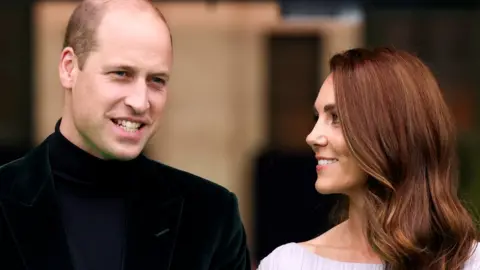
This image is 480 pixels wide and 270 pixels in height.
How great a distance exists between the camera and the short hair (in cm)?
346

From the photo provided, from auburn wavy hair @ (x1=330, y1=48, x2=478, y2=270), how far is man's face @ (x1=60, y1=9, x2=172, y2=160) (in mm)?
607

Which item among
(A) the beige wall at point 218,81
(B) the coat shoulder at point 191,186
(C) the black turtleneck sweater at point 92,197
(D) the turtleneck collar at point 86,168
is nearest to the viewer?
(C) the black turtleneck sweater at point 92,197

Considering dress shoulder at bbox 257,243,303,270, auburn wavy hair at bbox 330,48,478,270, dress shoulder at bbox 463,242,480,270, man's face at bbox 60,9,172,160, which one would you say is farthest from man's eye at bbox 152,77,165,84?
dress shoulder at bbox 463,242,480,270

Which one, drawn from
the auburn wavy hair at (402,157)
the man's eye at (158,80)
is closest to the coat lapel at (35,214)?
the man's eye at (158,80)

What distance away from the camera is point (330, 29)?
1138 centimetres

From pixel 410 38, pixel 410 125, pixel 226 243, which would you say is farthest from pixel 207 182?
pixel 410 38

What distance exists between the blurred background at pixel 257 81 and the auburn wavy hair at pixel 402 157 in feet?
20.4

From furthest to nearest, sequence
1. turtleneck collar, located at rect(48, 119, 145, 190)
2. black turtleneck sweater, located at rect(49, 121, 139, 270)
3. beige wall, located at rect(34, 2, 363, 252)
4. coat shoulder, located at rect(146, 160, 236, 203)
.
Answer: beige wall, located at rect(34, 2, 363, 252) → coat shoulder, located at rect(146, 160, 236, 203) → turtleneck collar, located at rect(48, 119, 145, 190) → black turtleneck sweater, located at rect(49, 121, 139, 270)

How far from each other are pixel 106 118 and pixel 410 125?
1.00 m

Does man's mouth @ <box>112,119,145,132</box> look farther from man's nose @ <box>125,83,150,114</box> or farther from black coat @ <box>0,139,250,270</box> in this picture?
black coat @ <box>0,139,250,270</box>

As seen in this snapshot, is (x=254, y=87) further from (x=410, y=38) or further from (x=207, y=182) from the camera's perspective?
(x=207, y=182)

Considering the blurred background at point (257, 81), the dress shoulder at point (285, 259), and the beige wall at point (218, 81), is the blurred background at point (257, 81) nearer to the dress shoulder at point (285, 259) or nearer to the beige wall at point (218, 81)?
the beige wall at point (218, 81)

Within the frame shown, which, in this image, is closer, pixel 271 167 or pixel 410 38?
pixel 410 38

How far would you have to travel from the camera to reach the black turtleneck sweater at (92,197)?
3.43 metres
